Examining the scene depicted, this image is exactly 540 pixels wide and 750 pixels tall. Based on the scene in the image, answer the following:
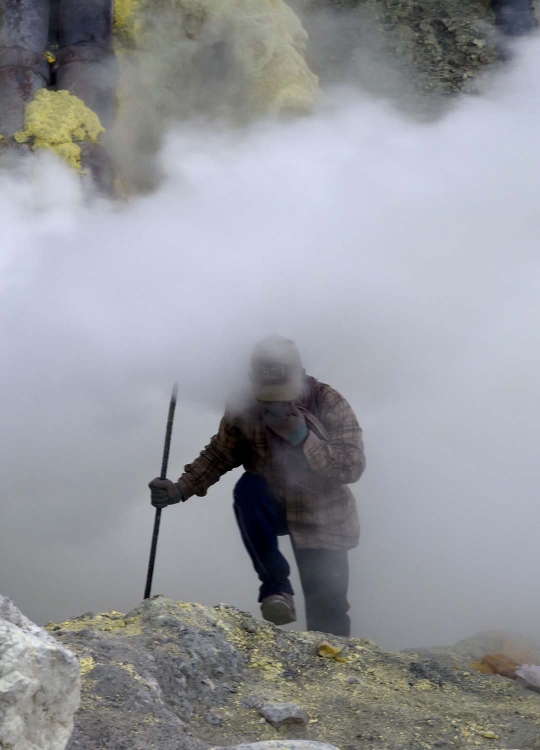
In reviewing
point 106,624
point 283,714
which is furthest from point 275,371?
point 283,714

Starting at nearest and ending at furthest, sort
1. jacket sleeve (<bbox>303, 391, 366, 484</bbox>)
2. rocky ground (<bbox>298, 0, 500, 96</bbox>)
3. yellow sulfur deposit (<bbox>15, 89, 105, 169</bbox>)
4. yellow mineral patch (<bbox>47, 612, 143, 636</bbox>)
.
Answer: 1. yellow mineral patch (<bbox>47, 612, 143, 636</bbox>)
2. jacket sleeve (<bbox>303, 391, 366, 484</bbox>)
3. yellow sulfur deposit (<bbox>15, 89, 105, 169</bbox>)
4. rocky ground (<bbox>298, 0, 500, 96</bbox>)

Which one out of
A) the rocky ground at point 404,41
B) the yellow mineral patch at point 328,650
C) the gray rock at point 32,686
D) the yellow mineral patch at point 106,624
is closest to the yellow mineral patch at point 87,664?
the yellow mineral patch at point 106,624

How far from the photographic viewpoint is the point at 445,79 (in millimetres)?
6180

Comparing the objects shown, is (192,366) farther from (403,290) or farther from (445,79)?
(445,79)

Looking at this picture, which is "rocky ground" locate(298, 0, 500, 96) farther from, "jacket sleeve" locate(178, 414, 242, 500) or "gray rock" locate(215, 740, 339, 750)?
"gray rock" locate(215, 740, 339, 750)

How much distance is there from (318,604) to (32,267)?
1902mm

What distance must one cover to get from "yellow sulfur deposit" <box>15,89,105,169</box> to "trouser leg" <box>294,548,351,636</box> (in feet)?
8.69

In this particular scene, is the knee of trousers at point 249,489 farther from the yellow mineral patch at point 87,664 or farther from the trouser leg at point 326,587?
the yellow mineral patch at point 87,664

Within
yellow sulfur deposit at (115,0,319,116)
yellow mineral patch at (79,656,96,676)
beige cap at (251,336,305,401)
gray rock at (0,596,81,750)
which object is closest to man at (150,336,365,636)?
beige cap at (251,336,305,401)

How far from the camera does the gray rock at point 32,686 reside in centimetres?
131

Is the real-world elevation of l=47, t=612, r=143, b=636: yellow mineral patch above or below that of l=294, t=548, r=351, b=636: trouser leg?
below

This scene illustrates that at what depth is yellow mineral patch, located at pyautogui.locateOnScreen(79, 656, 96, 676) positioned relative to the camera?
7.05 ft

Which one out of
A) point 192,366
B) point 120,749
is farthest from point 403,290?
point 120,749

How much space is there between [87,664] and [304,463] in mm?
1223
